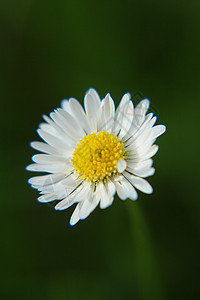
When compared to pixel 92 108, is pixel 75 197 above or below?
below

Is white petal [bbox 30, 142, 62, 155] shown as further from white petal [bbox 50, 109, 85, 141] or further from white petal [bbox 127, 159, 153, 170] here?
white petal [bbox 127, 159, 153, 170]

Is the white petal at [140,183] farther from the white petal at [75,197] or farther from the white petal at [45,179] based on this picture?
the white petal at [45,179]

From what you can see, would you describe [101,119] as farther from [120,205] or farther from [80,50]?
[80,50]

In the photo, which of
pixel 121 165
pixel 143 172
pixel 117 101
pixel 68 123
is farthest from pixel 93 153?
pixel 117 101

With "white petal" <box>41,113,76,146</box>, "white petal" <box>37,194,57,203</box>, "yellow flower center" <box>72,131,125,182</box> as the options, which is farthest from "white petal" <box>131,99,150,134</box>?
"white petal" <box>37,194,57,203</box>

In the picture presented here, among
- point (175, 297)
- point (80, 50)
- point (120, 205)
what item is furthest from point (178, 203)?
point (80, 50)

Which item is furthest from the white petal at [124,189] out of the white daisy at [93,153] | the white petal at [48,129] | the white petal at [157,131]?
the white petal at [48,129]

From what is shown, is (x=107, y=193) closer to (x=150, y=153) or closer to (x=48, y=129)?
(x=150, y=153)
